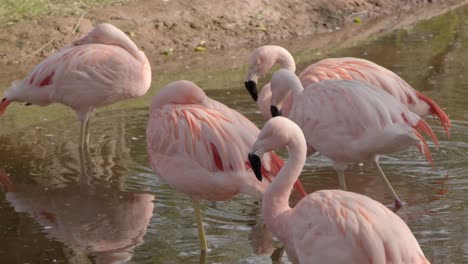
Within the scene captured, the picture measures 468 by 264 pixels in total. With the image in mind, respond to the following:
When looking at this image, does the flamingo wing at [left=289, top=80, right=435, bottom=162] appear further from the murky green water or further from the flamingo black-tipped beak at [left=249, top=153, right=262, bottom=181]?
the flamingo black-tipped beak at [left=249, top=153, right=262, bottom=181]

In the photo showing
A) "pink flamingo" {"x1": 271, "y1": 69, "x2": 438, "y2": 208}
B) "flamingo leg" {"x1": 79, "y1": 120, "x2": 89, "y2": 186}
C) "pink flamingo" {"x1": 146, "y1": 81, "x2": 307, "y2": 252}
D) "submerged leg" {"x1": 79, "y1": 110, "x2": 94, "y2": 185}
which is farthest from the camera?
"submerged leg" {"x1": 79, "y1": 110, "x2": 94, "y2": 185}

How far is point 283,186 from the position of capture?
4.32m

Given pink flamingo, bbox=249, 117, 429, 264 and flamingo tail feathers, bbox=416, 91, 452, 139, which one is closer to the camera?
pink flamingo, bbox=249, 117, 429, 264

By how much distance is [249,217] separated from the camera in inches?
211

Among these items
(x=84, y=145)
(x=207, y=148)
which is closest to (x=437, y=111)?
(x=207, y=148)

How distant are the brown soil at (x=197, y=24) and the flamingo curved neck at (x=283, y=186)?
190 inches

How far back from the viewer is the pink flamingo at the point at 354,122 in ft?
17.2

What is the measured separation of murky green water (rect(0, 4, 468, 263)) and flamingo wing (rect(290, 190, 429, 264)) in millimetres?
828

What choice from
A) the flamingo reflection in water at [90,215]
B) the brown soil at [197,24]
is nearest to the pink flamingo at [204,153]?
the flamingo reflection in water at [90,215]

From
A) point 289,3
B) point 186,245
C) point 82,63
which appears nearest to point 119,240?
point 186,245

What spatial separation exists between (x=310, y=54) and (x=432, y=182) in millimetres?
3555

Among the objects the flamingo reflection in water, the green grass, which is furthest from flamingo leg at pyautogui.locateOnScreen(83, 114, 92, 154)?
the green grass

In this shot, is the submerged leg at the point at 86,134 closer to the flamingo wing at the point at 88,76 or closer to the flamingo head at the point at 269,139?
the flamingo wing at the point at 88,76

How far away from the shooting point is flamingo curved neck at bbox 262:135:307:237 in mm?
4305
